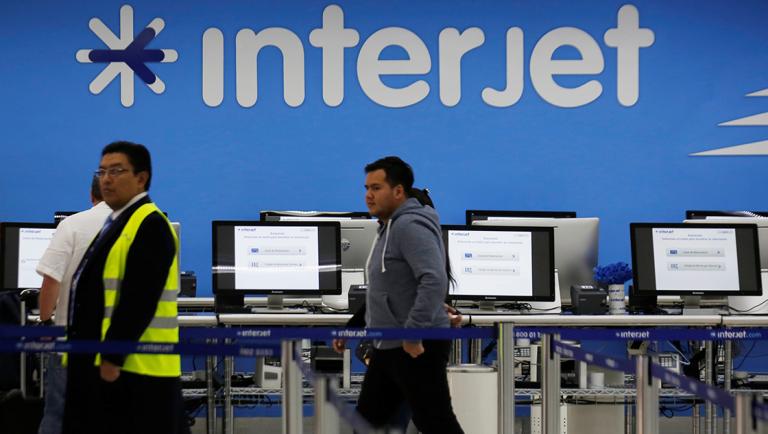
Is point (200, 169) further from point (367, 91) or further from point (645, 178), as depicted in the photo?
point (645, 178)

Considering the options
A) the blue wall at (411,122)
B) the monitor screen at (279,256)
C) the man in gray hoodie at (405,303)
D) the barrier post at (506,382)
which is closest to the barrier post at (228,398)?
the monitor screen at (279,256)

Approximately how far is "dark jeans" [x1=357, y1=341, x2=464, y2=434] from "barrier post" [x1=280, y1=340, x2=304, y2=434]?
0.77m

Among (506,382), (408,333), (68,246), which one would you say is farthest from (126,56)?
(506,382)

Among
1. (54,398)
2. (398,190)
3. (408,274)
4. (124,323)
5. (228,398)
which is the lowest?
(228,398)

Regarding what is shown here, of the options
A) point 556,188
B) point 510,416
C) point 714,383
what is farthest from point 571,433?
point 556,188

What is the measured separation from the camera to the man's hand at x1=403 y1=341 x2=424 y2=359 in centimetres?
390

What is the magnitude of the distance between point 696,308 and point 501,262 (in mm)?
1129

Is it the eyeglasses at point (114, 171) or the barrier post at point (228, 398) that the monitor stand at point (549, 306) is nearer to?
the barrier post at point (228, 398)

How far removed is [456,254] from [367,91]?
2.43 meters

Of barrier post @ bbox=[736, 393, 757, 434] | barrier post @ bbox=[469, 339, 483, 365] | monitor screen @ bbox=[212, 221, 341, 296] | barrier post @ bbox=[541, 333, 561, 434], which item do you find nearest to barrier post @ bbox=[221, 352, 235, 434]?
monitor screen @ bbox=[212, 221, 341, 296]

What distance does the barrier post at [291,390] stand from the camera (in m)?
3.22

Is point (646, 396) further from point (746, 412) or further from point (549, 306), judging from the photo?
point (549, 306)

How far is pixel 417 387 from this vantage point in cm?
396

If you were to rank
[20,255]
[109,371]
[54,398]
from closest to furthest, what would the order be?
[109,371] < [54,398] < [20,255]
